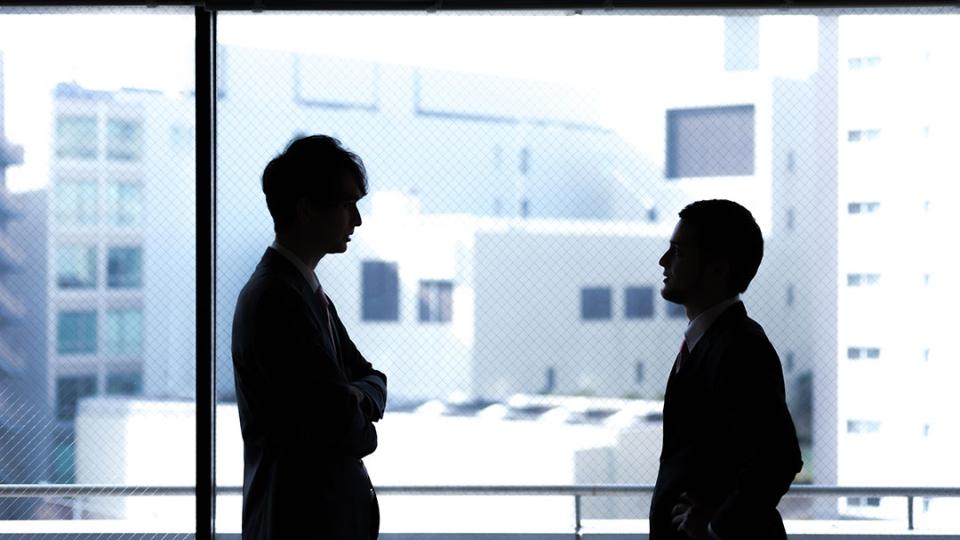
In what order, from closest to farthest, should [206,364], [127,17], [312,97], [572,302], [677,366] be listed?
[677,366], [206,364], [127,17], [312,97], [572,302]

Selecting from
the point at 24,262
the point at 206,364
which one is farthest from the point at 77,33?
the point at 206,364

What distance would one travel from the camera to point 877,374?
3.71 metres

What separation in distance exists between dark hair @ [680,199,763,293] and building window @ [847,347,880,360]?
2.41m

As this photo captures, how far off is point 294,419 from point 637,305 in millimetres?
2302

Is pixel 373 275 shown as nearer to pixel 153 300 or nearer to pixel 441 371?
pixel 441 371

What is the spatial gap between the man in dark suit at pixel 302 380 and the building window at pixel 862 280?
2.62 meters

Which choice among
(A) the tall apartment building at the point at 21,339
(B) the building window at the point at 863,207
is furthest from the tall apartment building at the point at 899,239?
(A) the tall apartment building at the point at 21,339

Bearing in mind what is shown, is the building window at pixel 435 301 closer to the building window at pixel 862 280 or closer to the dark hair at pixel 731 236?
the building window at pixel 862 280

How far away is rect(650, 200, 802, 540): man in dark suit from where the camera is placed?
137cm

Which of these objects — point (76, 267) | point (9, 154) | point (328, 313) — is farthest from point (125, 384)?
point (328, 313)

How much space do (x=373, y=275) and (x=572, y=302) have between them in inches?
30.6

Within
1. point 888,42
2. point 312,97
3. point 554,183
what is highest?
point 888,42

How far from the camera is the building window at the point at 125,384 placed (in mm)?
3018

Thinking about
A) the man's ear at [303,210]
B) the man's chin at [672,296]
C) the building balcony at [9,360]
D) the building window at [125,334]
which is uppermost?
the man's ear at [303,210]
